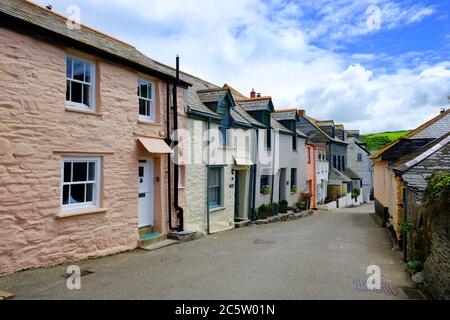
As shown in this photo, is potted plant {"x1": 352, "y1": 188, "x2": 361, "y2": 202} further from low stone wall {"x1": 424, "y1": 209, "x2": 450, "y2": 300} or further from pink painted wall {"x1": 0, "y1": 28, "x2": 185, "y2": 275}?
low stone wall {"x1": 424, "y1": 209, "x2": 450, "y2": 300}

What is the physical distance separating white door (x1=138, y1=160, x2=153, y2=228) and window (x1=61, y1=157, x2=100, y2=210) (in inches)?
69.9

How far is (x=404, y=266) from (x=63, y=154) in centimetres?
912

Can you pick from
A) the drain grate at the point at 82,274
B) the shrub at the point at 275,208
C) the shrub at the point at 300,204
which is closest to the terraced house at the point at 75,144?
the drain grate at the point at 82,274

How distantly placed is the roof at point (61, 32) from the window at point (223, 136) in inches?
146

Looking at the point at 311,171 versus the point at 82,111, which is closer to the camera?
the point at 82,111

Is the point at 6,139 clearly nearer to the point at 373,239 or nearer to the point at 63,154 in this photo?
the point at 63,154

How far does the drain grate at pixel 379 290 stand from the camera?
6.51 metres

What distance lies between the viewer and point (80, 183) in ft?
28.5

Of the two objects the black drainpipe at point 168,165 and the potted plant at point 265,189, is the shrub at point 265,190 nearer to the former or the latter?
the potted plant at point 265,189

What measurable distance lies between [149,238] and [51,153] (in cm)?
397

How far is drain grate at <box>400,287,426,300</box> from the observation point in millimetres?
6305

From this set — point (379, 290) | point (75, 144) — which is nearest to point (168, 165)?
point (75, 144)

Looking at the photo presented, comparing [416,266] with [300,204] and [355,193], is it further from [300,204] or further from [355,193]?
[355,193]

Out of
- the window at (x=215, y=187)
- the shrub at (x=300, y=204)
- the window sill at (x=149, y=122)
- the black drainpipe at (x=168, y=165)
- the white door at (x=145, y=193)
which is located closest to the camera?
the window sill at (x=149, y=122)
